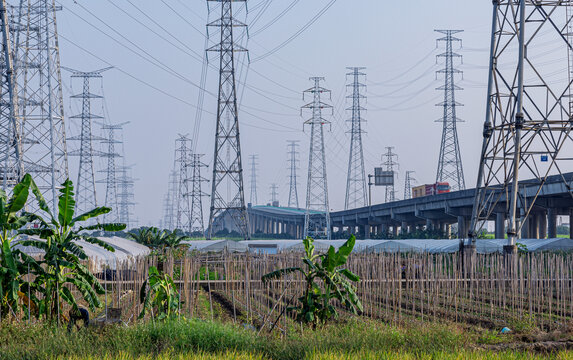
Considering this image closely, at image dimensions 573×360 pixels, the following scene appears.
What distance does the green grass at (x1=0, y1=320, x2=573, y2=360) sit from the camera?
471 inches

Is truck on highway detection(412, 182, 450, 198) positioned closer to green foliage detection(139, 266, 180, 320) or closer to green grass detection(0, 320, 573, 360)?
green foliage detection(139, 266, 180, 320)

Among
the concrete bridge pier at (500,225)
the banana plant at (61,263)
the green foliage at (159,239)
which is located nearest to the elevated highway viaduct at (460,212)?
the concrete bridge pier at (500,225)

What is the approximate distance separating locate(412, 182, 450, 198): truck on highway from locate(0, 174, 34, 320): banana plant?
236 feet

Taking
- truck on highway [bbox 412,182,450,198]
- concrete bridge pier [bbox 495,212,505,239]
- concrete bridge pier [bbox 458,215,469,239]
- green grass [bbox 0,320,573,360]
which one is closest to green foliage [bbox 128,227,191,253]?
green grass [bbox 0,320,573,360]

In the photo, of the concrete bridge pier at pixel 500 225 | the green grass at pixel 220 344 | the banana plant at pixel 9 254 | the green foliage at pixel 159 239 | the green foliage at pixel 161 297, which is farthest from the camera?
the concrete bridge pier at pixel 500 225

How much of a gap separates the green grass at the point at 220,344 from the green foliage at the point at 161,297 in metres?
1.49

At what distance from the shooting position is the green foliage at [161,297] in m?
16.2

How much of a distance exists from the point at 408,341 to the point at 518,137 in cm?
1663

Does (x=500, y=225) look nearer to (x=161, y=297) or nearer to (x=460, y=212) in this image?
(x=460, y=212)

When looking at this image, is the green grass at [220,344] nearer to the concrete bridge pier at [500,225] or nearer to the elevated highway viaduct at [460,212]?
the elevated highway viaduct at [460,212]

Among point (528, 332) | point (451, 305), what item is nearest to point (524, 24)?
point (451, 305)

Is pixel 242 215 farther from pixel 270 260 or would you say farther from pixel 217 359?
pixel 217 359

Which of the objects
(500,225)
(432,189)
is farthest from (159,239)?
(432,189)

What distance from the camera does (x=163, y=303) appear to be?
55.3 ft
